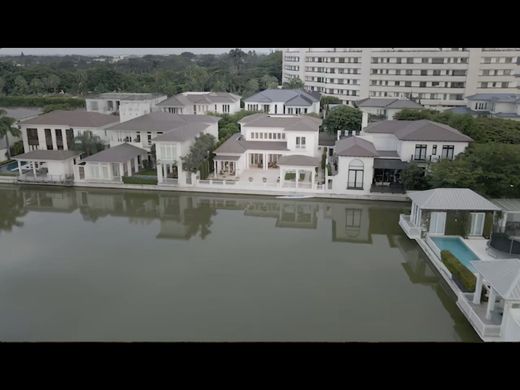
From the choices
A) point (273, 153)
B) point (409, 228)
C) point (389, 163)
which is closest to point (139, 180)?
point (273, 153)

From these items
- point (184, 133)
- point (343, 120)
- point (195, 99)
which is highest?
point (195, 99)

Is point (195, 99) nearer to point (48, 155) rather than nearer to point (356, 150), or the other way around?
point (48, 155)

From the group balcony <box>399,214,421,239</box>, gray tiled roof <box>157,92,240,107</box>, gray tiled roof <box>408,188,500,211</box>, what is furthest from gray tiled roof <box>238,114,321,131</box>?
gray tiled roof <box>408,188,500,211</box>

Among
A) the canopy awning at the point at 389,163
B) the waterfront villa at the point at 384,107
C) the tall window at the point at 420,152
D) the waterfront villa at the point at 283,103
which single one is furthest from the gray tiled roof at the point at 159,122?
the waterfront villa at the point at 384,107

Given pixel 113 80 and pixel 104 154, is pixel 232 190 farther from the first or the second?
pixel 113 80

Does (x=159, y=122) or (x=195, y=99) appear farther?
(x=195, y=99)

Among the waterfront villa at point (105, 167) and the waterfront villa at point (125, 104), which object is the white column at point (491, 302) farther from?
the waterfront villa at point (125, 104)

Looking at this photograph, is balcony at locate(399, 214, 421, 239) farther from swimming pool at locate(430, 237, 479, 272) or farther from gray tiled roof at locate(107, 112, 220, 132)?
gray tiled roof at locate(107, 112, 220, 132)
